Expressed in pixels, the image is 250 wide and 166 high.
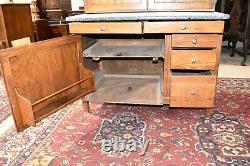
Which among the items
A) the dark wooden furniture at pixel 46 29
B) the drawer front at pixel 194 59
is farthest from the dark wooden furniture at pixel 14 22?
the drawer front at pixel 194 59

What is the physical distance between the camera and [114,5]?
81.0 inches

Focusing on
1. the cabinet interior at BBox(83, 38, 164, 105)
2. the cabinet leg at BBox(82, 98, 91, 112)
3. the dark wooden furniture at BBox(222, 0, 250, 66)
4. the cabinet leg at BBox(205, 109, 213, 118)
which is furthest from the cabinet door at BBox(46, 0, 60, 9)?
the cabinet leg at BBox(205, 109, 213, 118)

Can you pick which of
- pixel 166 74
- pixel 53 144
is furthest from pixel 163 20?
pixel 53 144

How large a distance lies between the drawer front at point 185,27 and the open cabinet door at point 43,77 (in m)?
0.60

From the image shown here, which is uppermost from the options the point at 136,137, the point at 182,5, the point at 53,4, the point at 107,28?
the point at 53,4

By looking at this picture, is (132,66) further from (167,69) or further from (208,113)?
(208,113)

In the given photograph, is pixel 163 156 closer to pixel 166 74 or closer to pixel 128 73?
pixel 166 74

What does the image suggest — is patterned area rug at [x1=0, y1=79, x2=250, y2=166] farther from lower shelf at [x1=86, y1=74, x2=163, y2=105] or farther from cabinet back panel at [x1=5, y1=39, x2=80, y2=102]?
cabinet back panel at [x1=5, y1=39, x2=80, y2=102]

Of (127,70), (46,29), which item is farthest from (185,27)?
(46,29)

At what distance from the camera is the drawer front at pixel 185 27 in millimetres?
1689

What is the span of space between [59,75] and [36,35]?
9.11ft

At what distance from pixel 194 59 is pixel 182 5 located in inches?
19.2

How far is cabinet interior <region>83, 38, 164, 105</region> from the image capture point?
201 centimetres

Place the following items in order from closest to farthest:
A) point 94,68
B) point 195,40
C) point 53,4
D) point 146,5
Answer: point 195,40 → point 146,5 → point 94,68 → point 53,4
